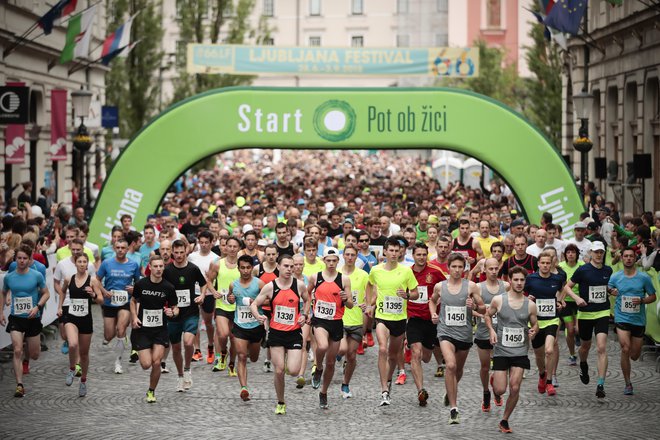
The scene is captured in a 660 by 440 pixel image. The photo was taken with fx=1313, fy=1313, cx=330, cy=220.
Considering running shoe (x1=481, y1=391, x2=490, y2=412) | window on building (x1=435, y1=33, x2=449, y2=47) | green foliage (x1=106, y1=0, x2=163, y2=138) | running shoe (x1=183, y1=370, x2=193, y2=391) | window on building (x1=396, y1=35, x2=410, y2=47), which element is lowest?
running shoe (x1=481, y1=391, x2=490, y2=412)

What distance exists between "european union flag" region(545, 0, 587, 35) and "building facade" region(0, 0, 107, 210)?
1086cm

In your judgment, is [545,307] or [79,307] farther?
[79,307]

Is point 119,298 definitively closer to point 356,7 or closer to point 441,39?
point 441,39

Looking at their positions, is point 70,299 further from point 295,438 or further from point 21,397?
point 295,438

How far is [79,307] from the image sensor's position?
14773 millimetres

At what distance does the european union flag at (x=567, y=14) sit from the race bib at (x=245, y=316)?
1454cm

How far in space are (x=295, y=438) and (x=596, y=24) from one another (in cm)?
2750

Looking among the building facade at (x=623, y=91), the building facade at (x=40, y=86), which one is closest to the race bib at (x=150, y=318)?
the building facade at (x=623, y=91)

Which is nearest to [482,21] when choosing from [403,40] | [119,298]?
[403,40]

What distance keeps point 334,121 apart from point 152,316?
10220mm

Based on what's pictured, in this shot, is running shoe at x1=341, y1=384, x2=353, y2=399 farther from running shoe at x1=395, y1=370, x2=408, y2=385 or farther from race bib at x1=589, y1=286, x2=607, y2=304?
race bib at x1=589, y1=286, x2=607, y2=304

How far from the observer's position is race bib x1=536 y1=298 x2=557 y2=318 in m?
14.0

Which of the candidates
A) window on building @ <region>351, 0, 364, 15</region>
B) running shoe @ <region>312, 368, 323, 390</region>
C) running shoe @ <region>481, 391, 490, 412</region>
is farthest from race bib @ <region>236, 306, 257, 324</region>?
window on building @ <region>351, 0, 364, 15</region>

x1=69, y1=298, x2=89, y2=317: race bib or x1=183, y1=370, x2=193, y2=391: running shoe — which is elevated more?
x1=69, y1=298, x2=89, y2=317: race bib
